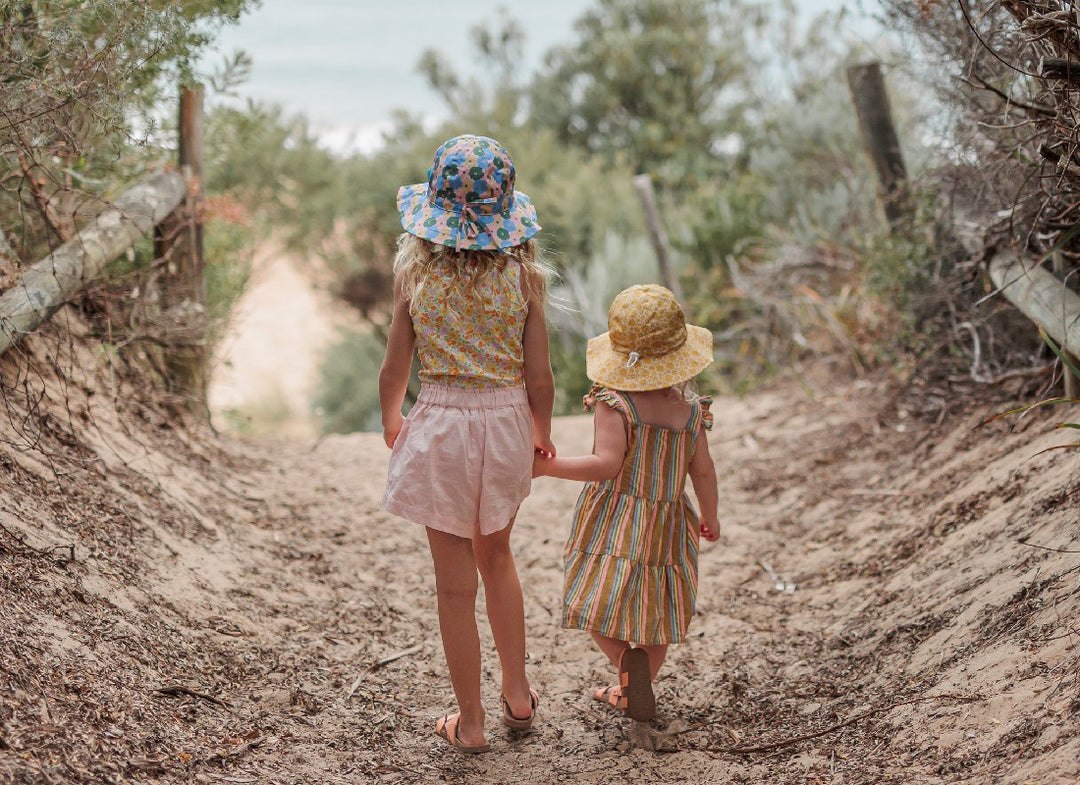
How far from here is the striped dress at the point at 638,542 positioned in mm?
3123

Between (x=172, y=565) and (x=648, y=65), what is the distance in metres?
12.8

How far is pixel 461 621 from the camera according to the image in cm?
304

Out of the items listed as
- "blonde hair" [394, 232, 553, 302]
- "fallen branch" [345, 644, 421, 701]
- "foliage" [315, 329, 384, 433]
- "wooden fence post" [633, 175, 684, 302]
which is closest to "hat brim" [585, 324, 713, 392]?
"blonde hair" [394, 232, 553, 302]

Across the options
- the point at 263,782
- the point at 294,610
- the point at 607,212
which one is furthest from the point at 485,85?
the point at 263,782

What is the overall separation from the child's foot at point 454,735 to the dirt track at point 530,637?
1.5 inches

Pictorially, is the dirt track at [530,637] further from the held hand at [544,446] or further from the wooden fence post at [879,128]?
the wooden fence post at [879,128]

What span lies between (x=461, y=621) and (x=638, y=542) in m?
0.58

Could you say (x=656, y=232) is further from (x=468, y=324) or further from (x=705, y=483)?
(x=468, y=324)

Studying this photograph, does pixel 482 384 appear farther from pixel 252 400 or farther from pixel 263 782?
pixel 252 400

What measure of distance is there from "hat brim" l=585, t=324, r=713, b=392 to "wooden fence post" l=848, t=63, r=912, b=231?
10.9 ft

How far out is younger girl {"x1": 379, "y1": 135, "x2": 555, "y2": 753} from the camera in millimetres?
2850

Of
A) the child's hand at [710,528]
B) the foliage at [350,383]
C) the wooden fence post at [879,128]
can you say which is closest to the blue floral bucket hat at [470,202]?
the child's hand at [710,528]

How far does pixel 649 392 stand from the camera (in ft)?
10.3


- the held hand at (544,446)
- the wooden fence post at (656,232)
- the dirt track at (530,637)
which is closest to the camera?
the dirt track at (530,637)
